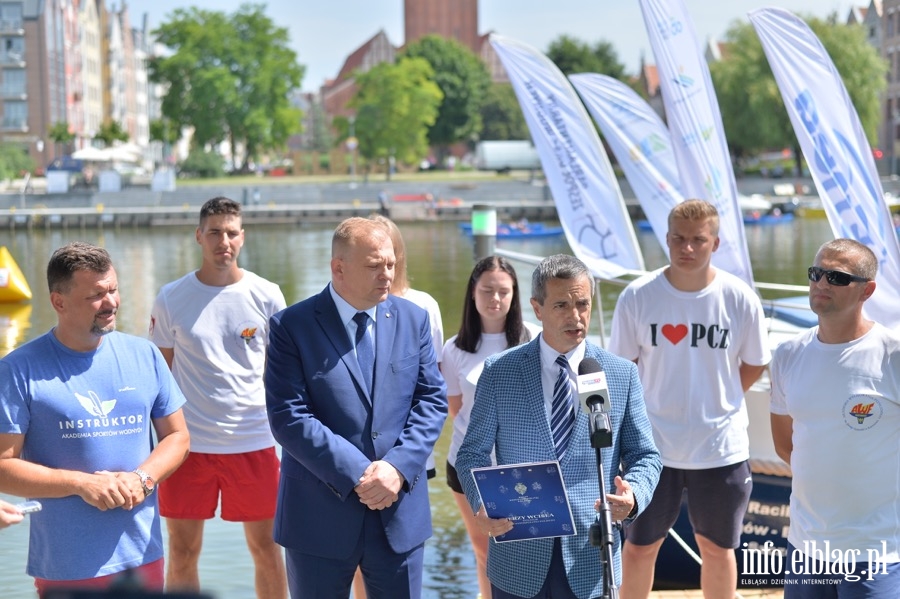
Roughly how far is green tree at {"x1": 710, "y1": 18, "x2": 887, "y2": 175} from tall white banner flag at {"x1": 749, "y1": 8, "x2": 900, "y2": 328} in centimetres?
5602

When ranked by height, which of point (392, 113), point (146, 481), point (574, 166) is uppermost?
point (392, 113)

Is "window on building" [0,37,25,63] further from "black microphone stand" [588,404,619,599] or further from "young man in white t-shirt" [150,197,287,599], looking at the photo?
"black microphone stand" [588,404,619,599]

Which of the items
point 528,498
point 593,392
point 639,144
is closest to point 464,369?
point 528,498

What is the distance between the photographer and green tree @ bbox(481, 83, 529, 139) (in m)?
103

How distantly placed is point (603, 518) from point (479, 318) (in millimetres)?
2161

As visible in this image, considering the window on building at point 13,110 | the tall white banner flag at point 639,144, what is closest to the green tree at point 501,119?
the window on building at point 13,110

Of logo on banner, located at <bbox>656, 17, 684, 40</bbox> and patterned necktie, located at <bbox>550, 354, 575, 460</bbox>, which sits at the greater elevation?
logo on banner, located at <bbox>656, 17, 684, 40</bbox>

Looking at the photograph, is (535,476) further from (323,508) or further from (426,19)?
(426,19)

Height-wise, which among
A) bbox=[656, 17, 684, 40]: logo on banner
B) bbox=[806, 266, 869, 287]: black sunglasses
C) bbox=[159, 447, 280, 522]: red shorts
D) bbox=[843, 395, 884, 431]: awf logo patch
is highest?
bbox=[656, 17, 684, 40]: logo on banner

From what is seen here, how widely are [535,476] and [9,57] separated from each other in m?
90.2

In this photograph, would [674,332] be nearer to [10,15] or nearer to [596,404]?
[596,404]

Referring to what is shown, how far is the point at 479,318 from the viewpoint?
5480 mm

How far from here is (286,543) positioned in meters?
4.20

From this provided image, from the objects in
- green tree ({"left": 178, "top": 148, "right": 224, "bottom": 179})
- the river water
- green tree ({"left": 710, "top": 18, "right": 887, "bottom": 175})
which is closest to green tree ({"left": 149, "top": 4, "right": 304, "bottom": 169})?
green tree ({"left": 178, "top": 148, "right": 224, "bottom": 179})
